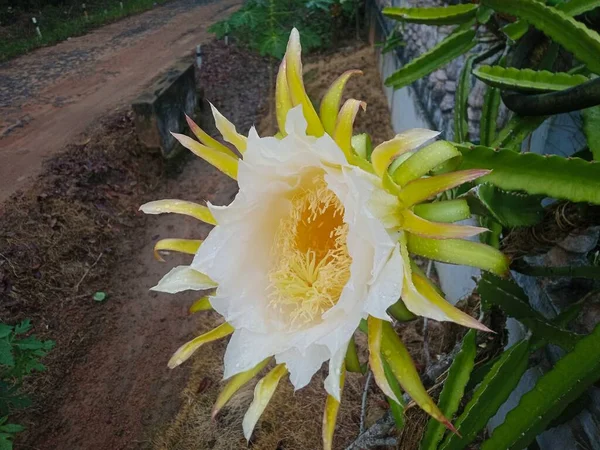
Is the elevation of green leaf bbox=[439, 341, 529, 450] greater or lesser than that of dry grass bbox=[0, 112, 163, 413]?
greater

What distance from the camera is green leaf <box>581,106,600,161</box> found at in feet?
2.51

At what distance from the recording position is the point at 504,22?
1.13 m

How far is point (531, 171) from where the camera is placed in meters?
0.70

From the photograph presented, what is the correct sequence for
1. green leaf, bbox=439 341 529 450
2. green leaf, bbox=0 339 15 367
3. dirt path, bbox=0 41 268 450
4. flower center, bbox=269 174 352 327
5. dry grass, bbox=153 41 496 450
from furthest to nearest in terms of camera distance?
1. dirt path, bbox=0 41 268 450
2. dry grass, bbox=153 41 496 450
3. green leaf, bbox=0 339 15 367
4. green leaf, bbox=439 341 529 450
5. flower center, bbox=269 174 352 327

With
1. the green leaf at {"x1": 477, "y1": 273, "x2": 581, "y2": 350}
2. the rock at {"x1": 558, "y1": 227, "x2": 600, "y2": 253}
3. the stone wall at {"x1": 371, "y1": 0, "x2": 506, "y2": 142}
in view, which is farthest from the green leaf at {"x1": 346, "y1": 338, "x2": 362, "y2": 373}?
the stone wall at {"x1": 371, "y1": 0, "x2": 506, "y2": 142}

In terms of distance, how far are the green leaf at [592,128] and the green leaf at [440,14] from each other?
42 cm

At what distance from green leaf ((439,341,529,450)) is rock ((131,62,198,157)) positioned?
362 cm

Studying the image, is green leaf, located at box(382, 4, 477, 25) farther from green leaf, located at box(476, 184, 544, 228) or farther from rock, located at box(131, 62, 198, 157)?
rock, located at box(131, 62, 198, 157)

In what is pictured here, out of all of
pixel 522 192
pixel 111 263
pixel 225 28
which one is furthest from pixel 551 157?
pixel 225 28

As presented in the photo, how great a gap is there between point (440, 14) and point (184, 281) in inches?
36.0

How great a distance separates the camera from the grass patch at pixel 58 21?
22.5 ft

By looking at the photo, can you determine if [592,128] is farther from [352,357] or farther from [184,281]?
[184,281]

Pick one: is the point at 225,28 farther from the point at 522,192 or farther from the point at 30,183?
the point at 522,192

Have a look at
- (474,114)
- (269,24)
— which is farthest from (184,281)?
(269,24)
